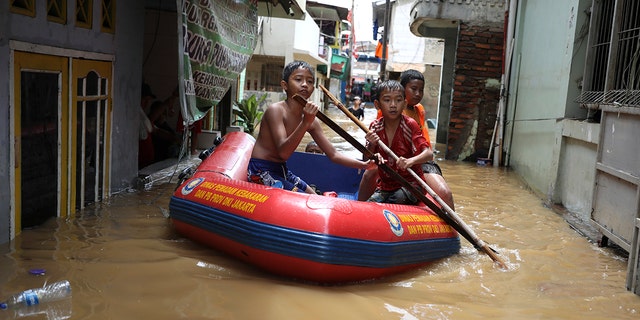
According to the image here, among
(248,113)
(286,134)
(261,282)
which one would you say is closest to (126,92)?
(286,134)

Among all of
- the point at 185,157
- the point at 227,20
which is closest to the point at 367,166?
the point at 227,20

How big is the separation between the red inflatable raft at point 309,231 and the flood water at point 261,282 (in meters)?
0.11

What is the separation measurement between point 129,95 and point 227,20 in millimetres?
Result: 1508

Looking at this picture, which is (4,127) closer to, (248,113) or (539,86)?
(539,86)

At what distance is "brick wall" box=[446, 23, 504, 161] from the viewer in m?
11.6

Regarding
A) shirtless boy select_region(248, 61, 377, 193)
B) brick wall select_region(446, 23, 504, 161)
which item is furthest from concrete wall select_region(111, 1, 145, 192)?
brick wall select_region(446, 23, 504, 161)

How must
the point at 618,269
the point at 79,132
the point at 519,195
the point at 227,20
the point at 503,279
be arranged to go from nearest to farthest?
1. the point at 503,279
2. the point at 618,269
3. the point at 79,132
4. the point at 227,20
5. the point at 519,195

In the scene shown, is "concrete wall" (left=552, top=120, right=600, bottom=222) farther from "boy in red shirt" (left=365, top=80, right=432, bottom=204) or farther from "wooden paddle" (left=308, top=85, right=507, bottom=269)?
"boy in red shirt" (left=365, top=80, right=432, bottom=204)

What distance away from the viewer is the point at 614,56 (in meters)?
5.68

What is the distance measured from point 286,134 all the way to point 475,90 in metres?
8.05

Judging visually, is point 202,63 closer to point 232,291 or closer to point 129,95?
point 129,95

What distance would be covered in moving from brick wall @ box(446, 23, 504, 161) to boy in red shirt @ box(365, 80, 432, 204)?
23.7ft

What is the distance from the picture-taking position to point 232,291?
3594 millimetres

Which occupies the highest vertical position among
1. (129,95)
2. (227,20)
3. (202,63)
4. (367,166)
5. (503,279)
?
(227,20)
